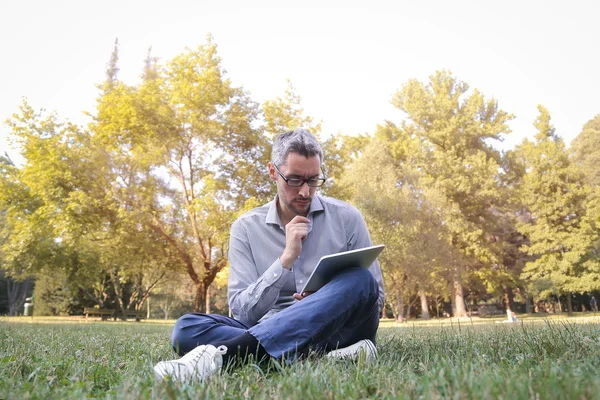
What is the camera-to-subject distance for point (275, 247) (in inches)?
128

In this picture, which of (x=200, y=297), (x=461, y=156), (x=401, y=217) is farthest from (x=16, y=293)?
(x=461, y=156)

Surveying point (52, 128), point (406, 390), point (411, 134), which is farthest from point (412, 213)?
point (406, 390)

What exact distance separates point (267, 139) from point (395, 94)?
15581mm

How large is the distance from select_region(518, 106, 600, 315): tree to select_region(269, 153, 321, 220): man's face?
24.5 meters

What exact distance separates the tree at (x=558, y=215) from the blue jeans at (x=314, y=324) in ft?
81.0

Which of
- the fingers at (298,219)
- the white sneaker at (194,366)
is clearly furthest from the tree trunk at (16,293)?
the white sneaker at (194,366)

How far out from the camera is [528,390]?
133cm

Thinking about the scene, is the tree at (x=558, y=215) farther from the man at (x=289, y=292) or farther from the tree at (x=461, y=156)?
the man at (x=289, y=292)

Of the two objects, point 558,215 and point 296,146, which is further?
point 558,215

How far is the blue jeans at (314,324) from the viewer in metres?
2.32

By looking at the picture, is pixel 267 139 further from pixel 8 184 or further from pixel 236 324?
Answer: pixel 236 324

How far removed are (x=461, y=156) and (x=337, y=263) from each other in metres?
27.8

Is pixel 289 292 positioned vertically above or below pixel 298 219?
below

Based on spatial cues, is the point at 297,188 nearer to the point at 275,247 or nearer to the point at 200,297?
the point at 275,247
